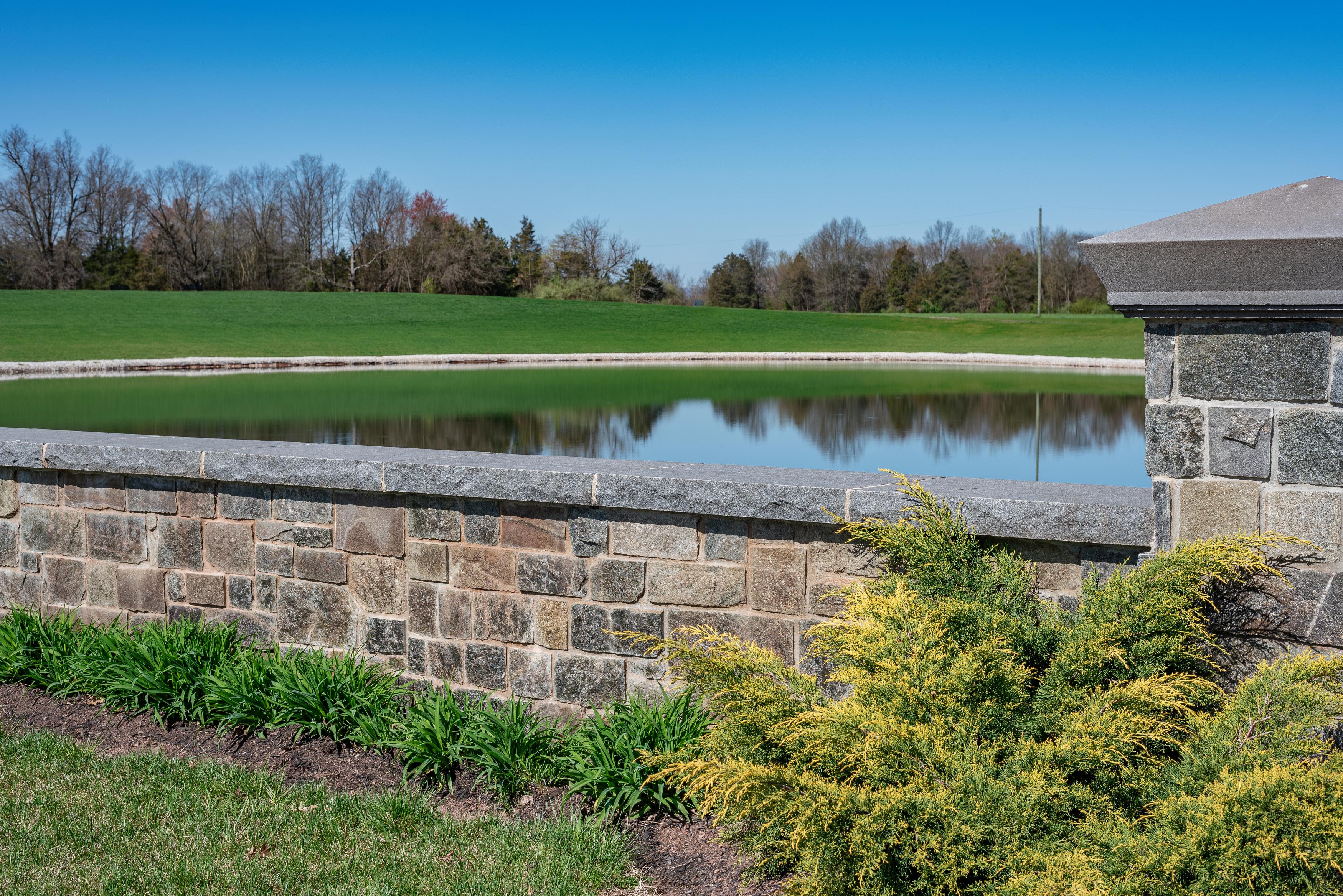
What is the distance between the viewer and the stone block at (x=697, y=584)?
12.8ft

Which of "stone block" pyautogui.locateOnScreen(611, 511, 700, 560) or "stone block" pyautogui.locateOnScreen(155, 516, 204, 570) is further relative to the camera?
"stone block" pyautogui.locateOnScreen(155, 516, 204, 570)

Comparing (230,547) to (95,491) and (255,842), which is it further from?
(255,842)

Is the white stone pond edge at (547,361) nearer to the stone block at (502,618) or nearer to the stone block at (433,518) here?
the stone block at (433,518)

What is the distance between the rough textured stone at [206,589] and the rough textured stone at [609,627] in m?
1.85

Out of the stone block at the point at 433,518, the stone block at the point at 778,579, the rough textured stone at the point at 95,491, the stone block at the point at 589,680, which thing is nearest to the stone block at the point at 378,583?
the stone block at the point at 433,518

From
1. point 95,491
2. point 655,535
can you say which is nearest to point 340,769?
point 655,535

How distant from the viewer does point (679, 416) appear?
52.9 ft

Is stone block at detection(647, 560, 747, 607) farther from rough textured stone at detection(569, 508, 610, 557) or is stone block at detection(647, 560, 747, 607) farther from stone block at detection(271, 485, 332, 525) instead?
stone block at detection(271, 485, 332, 525)

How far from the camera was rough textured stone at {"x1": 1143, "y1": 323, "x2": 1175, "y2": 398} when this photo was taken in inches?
120

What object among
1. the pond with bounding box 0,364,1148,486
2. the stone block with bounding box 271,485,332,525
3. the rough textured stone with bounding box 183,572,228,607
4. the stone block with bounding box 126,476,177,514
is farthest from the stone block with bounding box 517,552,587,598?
the pond with bounding box 0,364,1148,486

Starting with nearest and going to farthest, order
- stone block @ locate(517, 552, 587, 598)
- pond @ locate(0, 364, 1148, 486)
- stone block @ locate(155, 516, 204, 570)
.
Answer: stone block @ locate(517, 552, 587, 598)
stone block @ locate(155, 516, 204, 570)
pond @ locate(0, 364, 1148, 486)

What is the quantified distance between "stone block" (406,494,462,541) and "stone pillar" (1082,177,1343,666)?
2.64 metres

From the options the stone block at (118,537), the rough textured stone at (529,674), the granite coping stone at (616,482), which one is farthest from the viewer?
the stone block at (118,537)

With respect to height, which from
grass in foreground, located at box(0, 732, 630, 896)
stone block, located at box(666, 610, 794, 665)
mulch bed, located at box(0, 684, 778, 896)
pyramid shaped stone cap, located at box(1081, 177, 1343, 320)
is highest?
pyramid shaped stone cap, located at box(1081, 177, 1343, 320)
